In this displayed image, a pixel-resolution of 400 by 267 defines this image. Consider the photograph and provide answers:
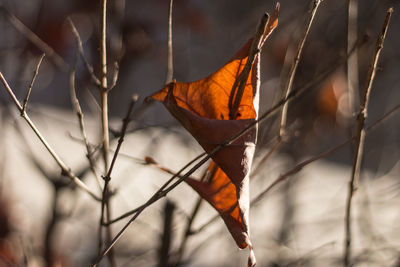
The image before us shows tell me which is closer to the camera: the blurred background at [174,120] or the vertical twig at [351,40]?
the vertical twig at [351,40]

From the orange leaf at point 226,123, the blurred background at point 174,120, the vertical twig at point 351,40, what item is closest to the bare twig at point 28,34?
the blurred background at point 174,120

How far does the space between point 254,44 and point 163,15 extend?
1442 mm

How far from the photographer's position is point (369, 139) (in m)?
3.50

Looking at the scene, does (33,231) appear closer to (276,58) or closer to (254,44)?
(276,58)

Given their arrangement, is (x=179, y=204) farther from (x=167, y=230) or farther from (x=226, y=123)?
(x=226, y=123)

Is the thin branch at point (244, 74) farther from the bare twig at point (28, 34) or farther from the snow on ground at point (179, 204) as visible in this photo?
the snow on ground at point (179, 204)

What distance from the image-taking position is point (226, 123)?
0.55 m

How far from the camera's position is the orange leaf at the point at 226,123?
54cm

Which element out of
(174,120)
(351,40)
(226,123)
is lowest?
(226,123)

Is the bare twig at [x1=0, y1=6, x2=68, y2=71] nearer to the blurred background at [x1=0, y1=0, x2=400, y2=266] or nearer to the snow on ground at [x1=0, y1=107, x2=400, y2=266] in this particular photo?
the blurred background at [x1=0, y1=0, x2=400, y2=266]

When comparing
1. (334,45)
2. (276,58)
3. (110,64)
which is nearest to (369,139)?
(276,58)

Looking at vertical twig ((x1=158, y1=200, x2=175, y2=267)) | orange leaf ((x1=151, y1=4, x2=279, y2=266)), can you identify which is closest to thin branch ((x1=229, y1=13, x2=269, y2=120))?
orange leaf ((x1=151, y1=4, x2=279, y2=266))

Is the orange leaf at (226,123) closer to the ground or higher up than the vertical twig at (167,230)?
closer to the ground

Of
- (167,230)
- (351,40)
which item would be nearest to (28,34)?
(167,230)
